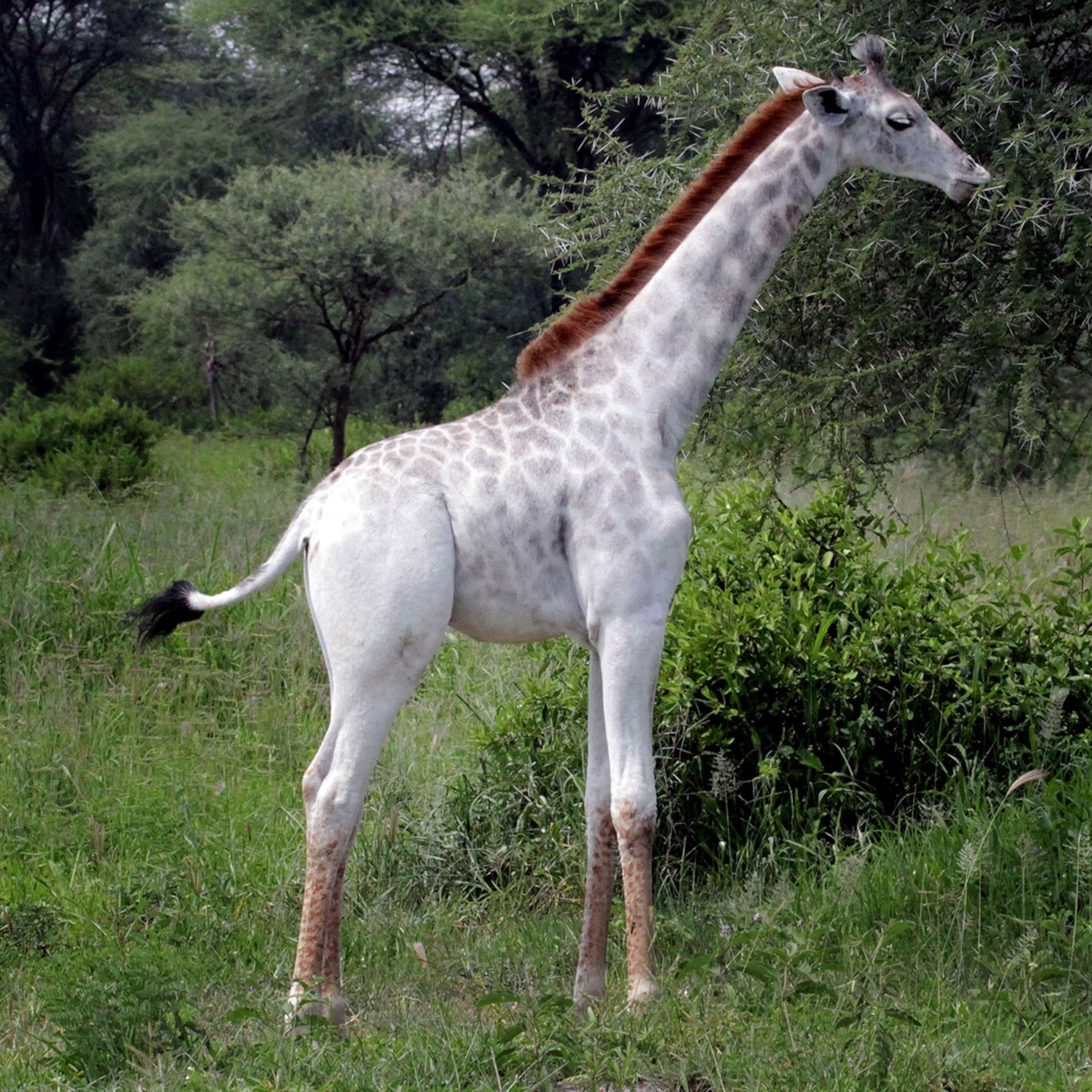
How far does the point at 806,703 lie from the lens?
5.17m

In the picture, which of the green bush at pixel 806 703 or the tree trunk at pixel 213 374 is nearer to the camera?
the green bush at pixel 806 703

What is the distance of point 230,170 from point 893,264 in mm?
19244

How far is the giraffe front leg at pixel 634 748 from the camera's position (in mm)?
3582

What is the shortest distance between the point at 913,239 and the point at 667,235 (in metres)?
1.82

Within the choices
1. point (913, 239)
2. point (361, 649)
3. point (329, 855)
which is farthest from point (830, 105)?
point (329, 855)

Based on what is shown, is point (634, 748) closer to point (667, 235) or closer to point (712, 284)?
point (712, 284)

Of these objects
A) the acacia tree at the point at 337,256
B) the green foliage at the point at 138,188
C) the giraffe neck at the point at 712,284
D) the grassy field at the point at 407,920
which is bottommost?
the green foliage at the point at 138,188

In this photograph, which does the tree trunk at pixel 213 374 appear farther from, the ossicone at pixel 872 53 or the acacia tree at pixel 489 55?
the ossicone at pixel 872 53

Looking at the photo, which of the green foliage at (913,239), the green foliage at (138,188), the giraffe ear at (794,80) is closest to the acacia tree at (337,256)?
the green foliage at (138,188)

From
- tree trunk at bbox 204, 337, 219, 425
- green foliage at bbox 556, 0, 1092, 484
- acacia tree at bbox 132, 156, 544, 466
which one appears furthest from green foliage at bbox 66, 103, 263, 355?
green foliage at bbox 556, 0, 1092, 484

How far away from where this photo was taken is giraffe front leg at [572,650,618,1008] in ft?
12.7

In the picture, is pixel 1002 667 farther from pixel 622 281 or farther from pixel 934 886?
pixel 622 281

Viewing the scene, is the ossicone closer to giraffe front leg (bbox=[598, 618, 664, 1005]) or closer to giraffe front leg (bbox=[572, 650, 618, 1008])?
giraffe front leg (bbox=[598, 618, 664, 1005])

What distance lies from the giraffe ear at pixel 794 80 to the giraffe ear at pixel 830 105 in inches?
3.8
